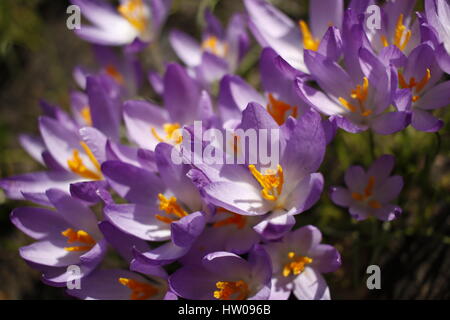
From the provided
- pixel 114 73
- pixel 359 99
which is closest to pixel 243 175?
pixel 359 99

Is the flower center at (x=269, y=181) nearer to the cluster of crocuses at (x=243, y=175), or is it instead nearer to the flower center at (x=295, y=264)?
the cluster of crocuses at (x=243, y=175)

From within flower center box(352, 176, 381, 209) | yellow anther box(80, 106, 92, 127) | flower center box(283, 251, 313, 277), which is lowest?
flower center box(283, 251, 313, 277)

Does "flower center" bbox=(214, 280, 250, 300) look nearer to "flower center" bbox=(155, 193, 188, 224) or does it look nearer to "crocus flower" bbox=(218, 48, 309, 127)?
"flower center" bbox=(155, 193, 188, 224)

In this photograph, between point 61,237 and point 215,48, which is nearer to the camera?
point 61,237

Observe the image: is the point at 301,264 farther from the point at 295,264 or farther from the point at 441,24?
the point at 441,24

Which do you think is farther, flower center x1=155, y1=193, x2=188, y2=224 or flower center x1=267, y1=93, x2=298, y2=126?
flower center x1=267, y1=93, x2=298, y2=126

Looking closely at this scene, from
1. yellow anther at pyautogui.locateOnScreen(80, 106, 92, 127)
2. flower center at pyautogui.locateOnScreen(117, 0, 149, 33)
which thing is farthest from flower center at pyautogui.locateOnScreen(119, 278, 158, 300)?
flower center at pyautogui.locateOnScreen(117, 0, 149, 33)
